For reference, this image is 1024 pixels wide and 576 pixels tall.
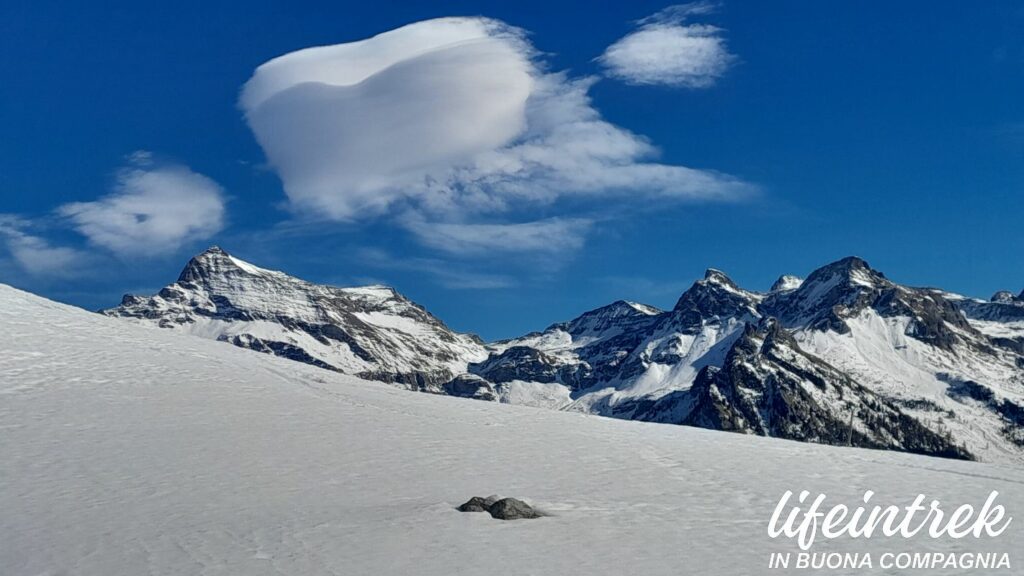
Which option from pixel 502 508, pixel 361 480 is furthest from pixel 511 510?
pixel 361 480

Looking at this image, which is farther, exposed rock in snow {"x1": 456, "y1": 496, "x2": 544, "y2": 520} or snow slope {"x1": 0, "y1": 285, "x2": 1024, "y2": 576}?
exposed rock in snow {"x1": 456, "y1": 496, "x2": 544, "y2": 520}

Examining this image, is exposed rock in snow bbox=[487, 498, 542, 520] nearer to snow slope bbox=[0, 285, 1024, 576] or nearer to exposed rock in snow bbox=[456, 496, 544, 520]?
exposed rock in snow bbox=[456, 496, 544, 520]

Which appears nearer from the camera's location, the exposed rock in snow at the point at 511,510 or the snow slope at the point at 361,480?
the snow slope at the point at 361,480

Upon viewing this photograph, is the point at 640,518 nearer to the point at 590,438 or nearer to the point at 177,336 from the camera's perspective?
the point at 590,438

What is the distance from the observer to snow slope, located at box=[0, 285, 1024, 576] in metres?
24.1

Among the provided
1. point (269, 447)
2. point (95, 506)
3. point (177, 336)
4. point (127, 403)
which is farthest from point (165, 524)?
point (177, 336)

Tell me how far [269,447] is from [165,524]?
1197 centimetres

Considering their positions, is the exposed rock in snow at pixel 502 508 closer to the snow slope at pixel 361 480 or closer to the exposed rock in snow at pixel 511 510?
the exposed rock in snow at pixel 511 510

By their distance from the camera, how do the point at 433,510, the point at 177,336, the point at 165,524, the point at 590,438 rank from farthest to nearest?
the point at 177,336 → the point at 590,438 → the point at 433,510 → the point at 165,524

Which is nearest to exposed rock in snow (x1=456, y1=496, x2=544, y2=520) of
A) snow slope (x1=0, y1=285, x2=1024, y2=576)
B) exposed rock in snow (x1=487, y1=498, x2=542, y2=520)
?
exposed rock in snow (x1=487, y1=498, x2=542, y2=520)

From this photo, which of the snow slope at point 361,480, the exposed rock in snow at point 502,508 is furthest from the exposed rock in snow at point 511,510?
the snow slope at point 361,480

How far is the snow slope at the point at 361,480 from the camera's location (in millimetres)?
24094

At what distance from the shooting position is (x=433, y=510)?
28.8 m

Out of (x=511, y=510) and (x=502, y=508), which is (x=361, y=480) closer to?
(x=502, y=508)
